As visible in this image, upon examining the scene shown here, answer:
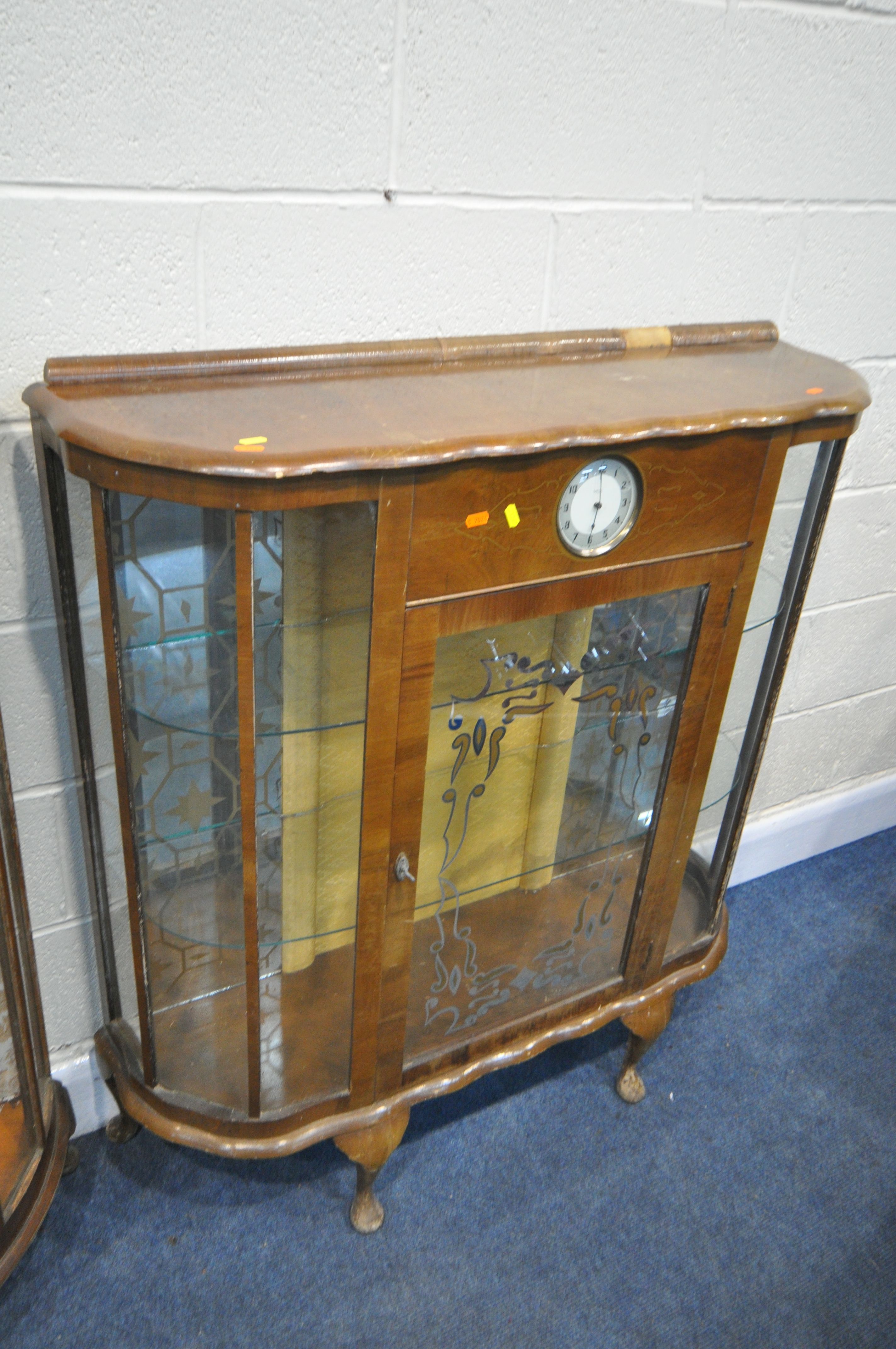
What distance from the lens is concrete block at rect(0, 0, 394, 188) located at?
3.40 feet

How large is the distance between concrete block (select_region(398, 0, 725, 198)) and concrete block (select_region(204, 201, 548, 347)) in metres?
0.05

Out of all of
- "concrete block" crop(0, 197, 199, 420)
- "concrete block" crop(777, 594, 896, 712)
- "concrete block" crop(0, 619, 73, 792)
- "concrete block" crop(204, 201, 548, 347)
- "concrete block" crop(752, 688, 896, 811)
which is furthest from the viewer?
"concrete block" crop(752, 688, 896, 811)

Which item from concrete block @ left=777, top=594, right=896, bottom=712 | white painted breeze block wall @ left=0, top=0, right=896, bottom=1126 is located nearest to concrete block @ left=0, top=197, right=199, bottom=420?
white painted breeze block wall @ left=0, top=0, right=896, bottom=1126

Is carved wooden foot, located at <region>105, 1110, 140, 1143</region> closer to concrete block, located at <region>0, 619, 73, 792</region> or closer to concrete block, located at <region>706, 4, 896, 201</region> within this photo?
concrete block, located at <region>0, 619, 73, 792</region>

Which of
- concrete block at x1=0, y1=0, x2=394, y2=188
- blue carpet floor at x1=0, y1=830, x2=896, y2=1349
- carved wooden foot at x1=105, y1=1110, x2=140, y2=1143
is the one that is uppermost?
concrete block at x1=0, y1=0, x2=394, y2=188

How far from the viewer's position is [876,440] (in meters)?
1.86

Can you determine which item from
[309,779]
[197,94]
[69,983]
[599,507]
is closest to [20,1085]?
[69,983]

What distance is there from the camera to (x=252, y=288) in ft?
4.01

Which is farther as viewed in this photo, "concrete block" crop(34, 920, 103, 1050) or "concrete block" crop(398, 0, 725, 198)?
"concrete block" crop(34, 920, 103, 1050)

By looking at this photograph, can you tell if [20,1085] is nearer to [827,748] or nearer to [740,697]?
[740,697]

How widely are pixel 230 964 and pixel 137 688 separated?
0.40m

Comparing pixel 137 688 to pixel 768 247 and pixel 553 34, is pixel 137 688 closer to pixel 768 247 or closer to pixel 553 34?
pixel 553 34

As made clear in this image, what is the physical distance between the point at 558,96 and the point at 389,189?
25 cm

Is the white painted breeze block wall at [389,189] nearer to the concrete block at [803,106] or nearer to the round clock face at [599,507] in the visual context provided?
the concrete block at [803,106]
